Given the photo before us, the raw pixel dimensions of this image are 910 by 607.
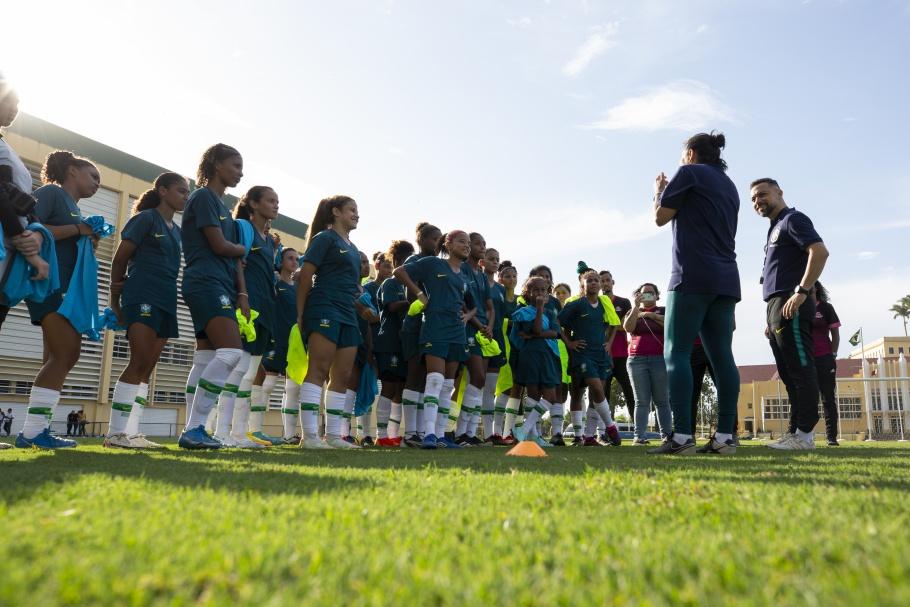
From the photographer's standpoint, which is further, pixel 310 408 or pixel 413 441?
pixel 413 441

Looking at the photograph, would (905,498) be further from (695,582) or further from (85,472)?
(85,472)

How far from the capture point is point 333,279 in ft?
19.9

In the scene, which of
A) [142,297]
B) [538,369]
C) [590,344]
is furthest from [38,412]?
[590,344]

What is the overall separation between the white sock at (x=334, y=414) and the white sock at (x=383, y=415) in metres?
2.18

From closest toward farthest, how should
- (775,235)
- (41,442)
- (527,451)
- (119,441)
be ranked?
(527,451) → (41,442) → (119,441) → (775,235)

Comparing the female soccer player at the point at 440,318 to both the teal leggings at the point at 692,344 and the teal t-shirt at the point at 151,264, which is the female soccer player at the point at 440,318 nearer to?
the teal t-shirt at the point at 151,264

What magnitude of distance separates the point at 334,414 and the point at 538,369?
10.2ft

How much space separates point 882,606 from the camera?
3.35 feet

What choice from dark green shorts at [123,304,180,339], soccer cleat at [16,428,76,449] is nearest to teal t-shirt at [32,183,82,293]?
dark green shorts at [123,304,180,339]

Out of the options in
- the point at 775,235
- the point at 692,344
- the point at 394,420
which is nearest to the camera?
the point at 692,344

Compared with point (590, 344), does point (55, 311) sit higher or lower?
lower

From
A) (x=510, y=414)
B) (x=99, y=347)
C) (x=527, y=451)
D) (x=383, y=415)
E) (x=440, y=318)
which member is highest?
(x=99, y=347)

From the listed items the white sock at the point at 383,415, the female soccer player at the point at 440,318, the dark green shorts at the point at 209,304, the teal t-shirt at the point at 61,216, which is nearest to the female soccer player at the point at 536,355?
the female soccer player at the point at 440,318

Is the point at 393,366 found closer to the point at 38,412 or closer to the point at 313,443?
the point at 313,443
